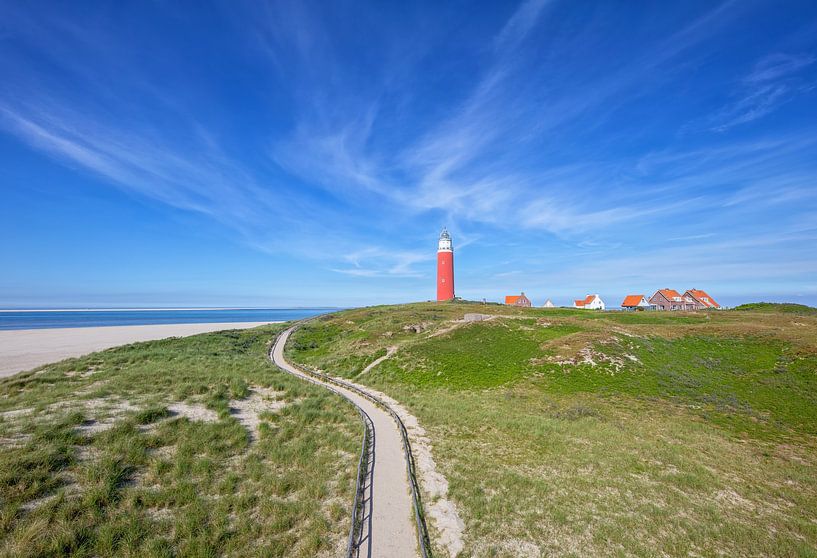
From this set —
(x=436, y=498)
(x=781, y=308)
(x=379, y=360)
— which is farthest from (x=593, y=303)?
(x=436, y=498)

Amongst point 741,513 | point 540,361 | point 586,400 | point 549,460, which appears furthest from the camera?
point 540,361

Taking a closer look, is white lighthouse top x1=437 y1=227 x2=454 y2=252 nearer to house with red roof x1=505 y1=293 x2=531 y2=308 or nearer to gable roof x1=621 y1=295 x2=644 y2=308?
house with red roof x1=505 y1=293 x2=531 y2=308

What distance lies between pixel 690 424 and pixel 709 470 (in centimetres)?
648

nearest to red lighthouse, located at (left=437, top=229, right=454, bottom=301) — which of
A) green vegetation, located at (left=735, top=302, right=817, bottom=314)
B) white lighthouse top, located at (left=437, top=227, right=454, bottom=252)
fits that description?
white lighthouse top, located at (left=437, top=227, right=454, bottom=252)

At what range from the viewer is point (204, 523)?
10.8 metres

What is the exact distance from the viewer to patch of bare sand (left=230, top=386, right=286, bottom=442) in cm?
1955

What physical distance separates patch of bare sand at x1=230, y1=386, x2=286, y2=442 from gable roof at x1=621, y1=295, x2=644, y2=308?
101 metres

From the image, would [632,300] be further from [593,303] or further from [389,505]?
[389,505]

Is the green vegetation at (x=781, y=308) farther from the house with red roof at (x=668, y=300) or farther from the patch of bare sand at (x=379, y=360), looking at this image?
the patch of bare sand at (x=379, y=360)

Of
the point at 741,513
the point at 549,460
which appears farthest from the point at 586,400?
the point at 741,513

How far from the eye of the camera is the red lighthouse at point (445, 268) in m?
89.8

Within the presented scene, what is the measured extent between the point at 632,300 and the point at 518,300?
102ft

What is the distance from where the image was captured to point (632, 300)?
96.0 meters

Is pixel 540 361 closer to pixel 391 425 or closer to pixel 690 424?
pixel 690 424
